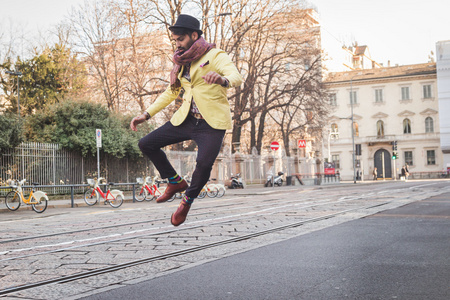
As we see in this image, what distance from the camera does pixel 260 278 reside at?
4.80 m

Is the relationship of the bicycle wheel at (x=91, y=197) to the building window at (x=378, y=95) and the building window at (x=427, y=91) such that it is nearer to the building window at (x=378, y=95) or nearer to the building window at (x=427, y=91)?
the building window at (x=378, y=95)

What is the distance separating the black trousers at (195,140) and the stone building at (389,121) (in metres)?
69.3

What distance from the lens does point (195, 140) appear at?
385cm

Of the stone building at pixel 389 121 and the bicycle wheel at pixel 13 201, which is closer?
the bicycle wheel at pixel 13 201

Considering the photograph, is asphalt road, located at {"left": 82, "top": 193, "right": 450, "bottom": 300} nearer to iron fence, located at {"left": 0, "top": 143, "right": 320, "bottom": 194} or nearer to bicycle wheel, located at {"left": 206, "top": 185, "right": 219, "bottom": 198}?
iron fence, located at {"left": 0, "top": 143, "right": 320, "bottom": 194}

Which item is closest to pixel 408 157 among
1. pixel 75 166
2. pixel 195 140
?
pixel 75 166

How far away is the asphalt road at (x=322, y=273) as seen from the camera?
13.9 ft

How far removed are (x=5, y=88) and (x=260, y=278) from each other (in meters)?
39.2

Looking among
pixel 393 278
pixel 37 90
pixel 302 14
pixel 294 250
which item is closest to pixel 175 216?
pixel 393 278

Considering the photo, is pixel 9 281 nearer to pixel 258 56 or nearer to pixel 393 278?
pixel 393 278

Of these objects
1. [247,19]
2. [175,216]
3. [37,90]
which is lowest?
[175,216]

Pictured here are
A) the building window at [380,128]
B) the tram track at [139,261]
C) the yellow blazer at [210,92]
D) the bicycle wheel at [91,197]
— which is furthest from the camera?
the building window at [380,128]

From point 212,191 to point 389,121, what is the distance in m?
55.6

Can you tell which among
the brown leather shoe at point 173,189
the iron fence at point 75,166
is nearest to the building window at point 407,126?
the iron fence at point 75,166
